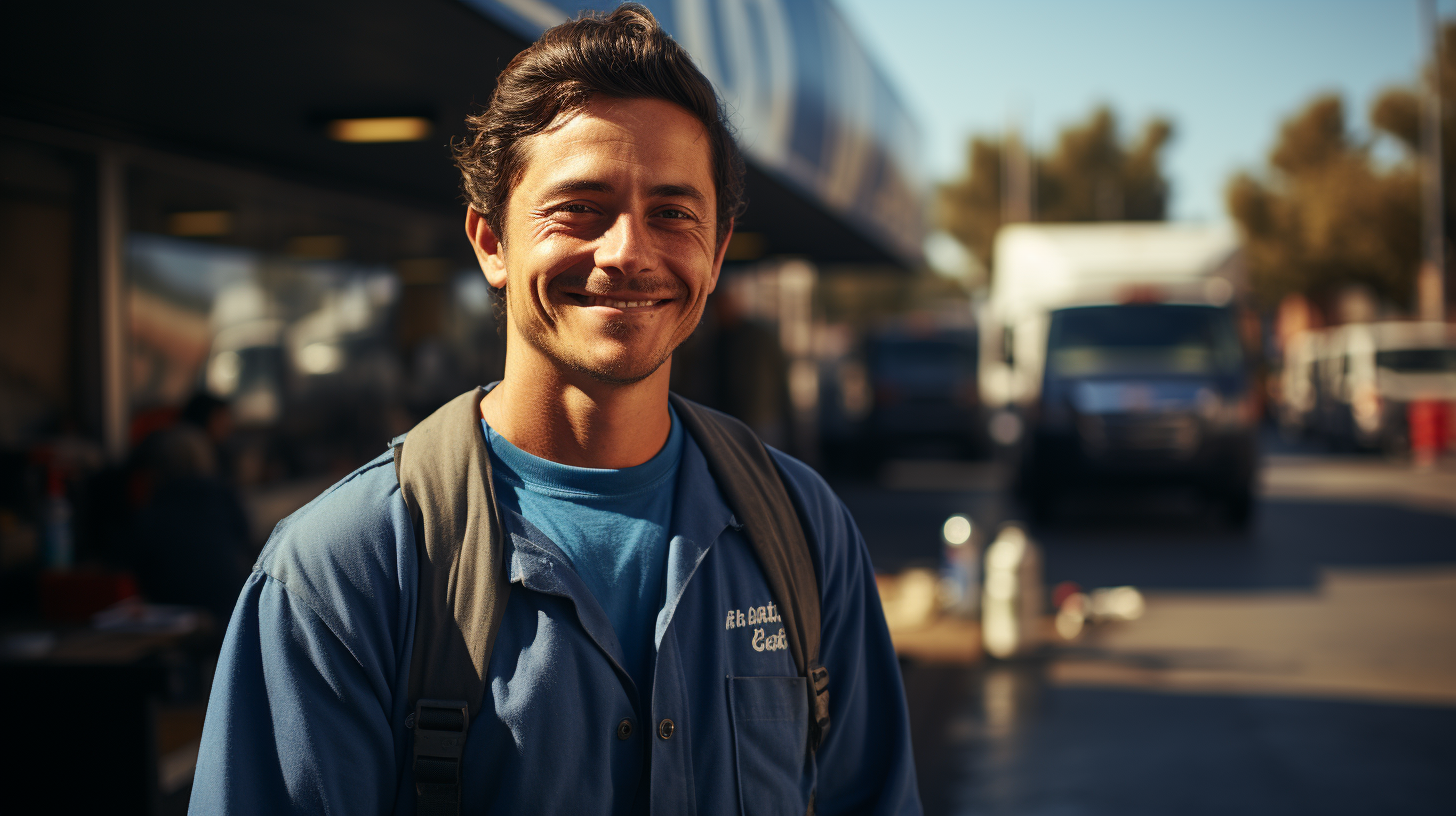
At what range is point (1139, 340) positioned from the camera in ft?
44.1

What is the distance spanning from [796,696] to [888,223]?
419 inches

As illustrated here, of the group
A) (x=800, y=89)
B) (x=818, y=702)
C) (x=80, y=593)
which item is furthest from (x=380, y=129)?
(x=818, y=702)

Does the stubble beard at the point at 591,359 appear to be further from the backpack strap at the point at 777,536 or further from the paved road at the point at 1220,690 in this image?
the paved road at the point at 1220,690

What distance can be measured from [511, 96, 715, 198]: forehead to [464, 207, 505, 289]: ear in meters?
0.13

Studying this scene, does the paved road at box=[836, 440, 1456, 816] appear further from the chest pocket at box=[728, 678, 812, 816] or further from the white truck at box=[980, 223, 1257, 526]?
the chest pocket at box=[728, 678, 812, 816]

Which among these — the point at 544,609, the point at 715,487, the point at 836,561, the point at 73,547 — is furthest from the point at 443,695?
the point at 73,547

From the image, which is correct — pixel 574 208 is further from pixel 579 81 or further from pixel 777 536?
pixel 777 536

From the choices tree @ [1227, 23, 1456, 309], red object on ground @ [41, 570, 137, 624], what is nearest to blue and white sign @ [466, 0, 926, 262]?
red object on ground @ [41, 570, 137, 624]

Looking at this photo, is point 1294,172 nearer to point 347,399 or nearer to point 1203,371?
point 1203,371

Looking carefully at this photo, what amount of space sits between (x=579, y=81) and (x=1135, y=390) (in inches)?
469

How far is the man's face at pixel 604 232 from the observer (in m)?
1.66

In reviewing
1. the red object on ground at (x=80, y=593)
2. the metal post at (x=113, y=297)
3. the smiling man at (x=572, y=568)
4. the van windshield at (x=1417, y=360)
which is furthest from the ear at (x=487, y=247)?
the van windshield at (x=1417, y=360)

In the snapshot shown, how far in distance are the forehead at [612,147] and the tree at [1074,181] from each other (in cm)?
5961

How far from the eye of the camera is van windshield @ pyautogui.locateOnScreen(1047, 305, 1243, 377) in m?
13.2
